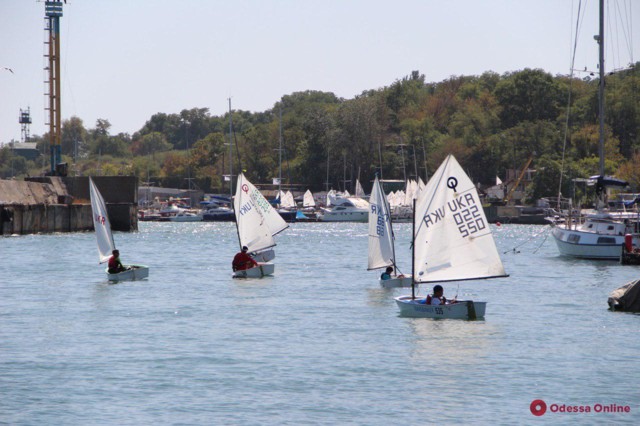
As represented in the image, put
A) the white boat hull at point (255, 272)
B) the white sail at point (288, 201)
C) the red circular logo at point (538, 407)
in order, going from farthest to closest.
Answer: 1. the white sail at point (288, 201)
2. the white boat hull at point (255, 272)
3. the red circular logo at point (538, 407)

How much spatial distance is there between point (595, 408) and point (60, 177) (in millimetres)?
99416

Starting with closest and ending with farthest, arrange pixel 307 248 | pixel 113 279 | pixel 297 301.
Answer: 1. pixel 297 301
2. pixel 113 279
3. pixel 307 248

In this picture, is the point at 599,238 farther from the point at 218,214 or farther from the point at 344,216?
the point at 218,214

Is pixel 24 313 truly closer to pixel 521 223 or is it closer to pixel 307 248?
pixel 307 248

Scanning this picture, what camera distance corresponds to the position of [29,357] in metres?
32.6

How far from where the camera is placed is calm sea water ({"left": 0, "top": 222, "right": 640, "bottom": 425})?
25938 mm

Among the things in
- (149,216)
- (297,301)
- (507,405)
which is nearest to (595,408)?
(507,405)

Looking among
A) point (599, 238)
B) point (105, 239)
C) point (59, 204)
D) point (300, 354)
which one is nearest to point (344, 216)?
point (59, 204)

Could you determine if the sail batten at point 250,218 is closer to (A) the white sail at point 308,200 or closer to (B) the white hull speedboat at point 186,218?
(A) the white sail at point 308,200

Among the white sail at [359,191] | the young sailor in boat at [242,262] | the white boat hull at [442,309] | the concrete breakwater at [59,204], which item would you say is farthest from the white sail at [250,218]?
the white sail at [359,191]

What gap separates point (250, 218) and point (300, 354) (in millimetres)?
26284

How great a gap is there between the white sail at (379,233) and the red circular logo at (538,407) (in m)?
23.4

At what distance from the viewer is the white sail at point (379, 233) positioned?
5022 cm

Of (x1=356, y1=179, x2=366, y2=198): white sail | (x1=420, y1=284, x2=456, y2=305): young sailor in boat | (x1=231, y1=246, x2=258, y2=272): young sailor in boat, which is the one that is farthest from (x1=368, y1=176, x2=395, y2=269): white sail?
(x1=356, y1=179, x2=366, y2=198): white sail
